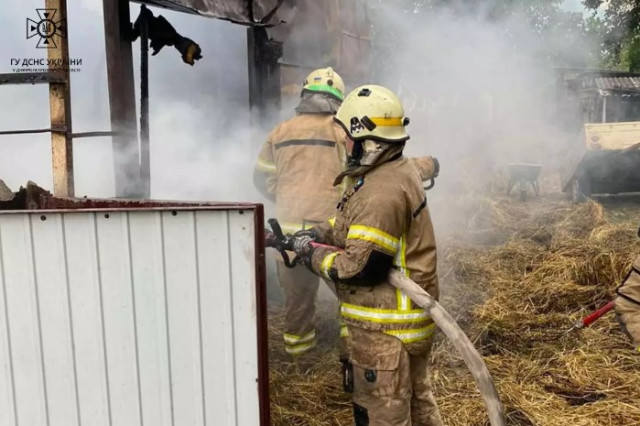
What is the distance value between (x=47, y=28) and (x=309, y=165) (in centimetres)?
182

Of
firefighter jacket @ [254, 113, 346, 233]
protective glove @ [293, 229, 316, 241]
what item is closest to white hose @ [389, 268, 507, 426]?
protective glove @ [293, 229, 316, 241]

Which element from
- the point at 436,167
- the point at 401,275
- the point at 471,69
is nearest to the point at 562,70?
the point at 471,69

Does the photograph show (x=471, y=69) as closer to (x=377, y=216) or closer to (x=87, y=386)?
(x=377, y=216)

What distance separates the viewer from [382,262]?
95.0 inches

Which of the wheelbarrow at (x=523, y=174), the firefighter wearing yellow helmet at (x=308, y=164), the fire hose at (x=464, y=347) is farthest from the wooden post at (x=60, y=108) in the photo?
the wheelbarrow at (x=523, y=174)

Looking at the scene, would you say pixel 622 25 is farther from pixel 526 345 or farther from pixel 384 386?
pixel 384 386

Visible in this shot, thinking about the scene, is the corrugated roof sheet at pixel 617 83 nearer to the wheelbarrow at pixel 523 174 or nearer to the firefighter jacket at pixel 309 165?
the wheelbarrow at pixel 523 174

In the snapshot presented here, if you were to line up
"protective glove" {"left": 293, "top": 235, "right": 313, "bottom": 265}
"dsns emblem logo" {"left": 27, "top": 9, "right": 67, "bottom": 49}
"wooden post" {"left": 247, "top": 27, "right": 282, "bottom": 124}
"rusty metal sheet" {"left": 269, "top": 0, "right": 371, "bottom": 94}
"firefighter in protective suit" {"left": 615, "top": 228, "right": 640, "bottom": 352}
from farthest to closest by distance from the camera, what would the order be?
"rusty metal sheet" {"left": 269, "top": 0, "right": 371, "bottom": 94} → "wooden post" {"left": 247, "top": 27, "right": 282, "bottom": 124} → "dsns emblem logo" {"left": 27, "top": 9, "right": 67, "bottom": 49} → "protective glove" {"left": 293, "top": 235, "right": 313, "bottom": 265} → "firefighter in protective suit" {"left": 615, "top": 228, "right": 640, "bottom": 352}

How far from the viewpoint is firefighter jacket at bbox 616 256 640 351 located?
2.24 m

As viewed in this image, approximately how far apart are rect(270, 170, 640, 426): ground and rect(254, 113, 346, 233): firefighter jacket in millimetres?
1100

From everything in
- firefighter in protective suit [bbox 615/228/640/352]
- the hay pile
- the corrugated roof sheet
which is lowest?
the hay pile

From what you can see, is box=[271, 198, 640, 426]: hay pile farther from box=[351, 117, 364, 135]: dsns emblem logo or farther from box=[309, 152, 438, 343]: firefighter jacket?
box=[351, 117, 364, 135]: dsns emblem logo

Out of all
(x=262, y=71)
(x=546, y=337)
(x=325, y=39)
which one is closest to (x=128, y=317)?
(x=546, y=337)

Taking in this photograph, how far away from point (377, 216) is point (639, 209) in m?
10.4
